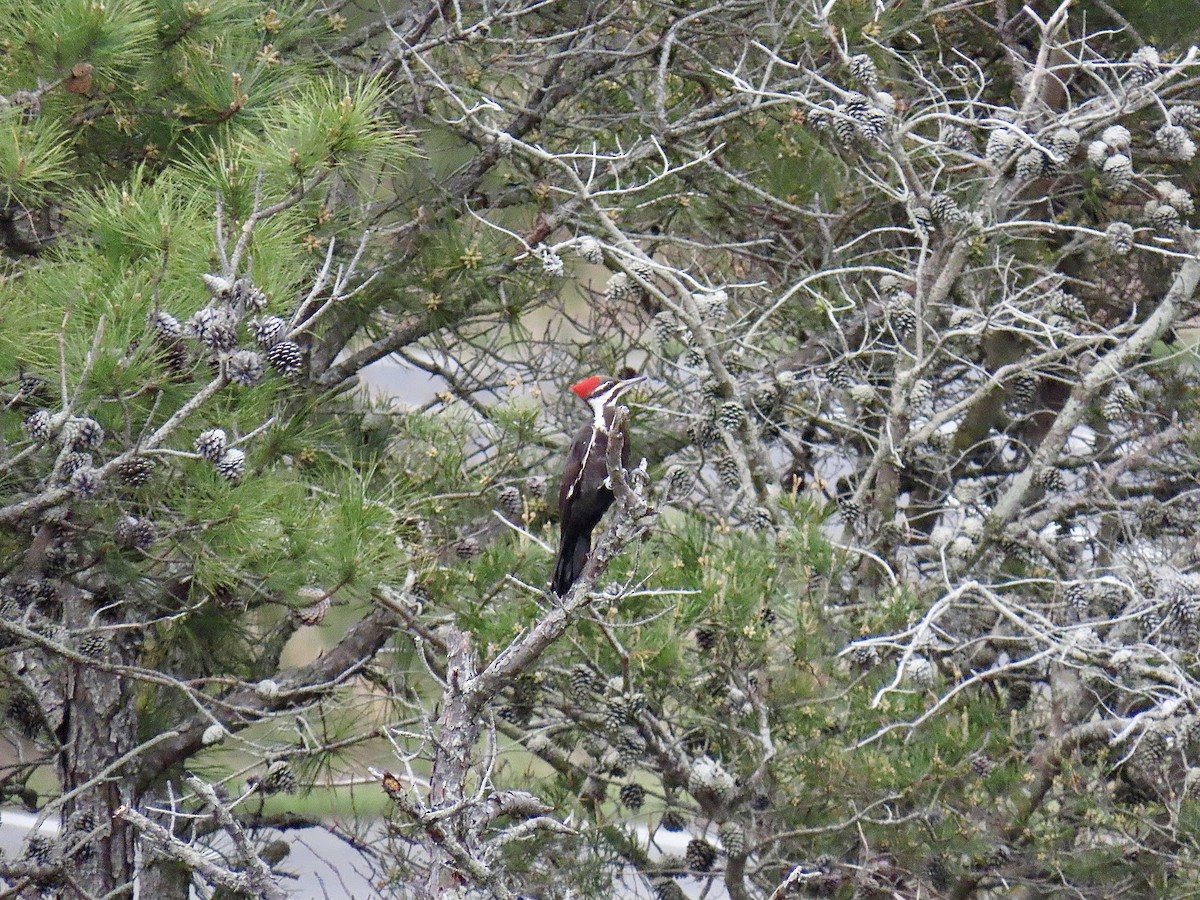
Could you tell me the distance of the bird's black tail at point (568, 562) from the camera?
10.3ft

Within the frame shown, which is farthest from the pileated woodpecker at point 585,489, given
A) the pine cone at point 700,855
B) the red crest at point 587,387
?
the pine cone at point 700,855

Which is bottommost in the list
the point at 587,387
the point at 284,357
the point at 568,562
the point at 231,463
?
the point at 568,562

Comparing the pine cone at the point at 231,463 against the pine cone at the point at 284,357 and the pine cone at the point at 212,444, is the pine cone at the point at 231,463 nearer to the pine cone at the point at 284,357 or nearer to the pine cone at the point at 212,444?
the pine cone at the point at 212,444

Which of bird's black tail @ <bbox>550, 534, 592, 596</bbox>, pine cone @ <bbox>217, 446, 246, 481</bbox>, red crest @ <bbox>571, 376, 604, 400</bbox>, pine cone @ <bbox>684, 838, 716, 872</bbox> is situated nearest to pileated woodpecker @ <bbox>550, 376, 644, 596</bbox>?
bird's black tail @ <bbox>550, 534, 592, 596</bbox>

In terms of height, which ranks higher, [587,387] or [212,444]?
[212,444]

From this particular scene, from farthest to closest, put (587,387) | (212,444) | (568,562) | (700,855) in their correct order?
(587,387), (700,855), (568,562), (212,444)

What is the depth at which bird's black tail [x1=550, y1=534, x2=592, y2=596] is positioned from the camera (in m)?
3.14

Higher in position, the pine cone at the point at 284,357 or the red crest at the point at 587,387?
the pine cone at the point at 284,357

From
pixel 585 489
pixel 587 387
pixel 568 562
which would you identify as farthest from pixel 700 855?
pixel 587 387

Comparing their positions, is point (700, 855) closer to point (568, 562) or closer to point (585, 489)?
point (568, 562)

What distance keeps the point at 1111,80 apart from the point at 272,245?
2.73 meters

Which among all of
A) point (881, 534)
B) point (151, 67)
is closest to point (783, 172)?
point (881, 534)

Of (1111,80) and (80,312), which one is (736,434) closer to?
(1111,80)

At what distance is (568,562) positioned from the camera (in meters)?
3.19
